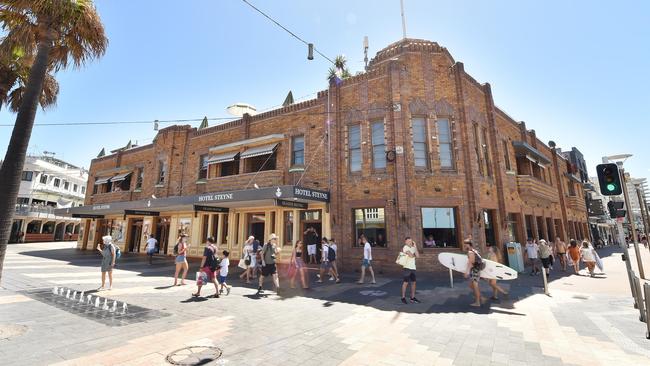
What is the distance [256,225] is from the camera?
58.6 feet

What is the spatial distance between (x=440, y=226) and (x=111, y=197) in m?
27.5

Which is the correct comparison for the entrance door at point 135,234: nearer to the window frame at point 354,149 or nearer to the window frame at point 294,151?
the window frame at point 294,151

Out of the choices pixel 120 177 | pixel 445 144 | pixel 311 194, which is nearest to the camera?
pixel 311 194

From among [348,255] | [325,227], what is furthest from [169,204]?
[348,255]

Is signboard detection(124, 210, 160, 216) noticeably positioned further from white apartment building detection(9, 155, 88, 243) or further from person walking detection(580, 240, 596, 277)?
person walking detection(580, 240, 596, 277)

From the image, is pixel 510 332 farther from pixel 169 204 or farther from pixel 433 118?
pixel 169 204

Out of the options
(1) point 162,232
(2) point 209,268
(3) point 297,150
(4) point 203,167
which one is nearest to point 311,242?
(3) point 297,150

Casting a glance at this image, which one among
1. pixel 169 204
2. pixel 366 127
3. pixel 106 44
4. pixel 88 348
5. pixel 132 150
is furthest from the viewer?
pixel 132 150

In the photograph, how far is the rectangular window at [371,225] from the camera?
536 inches

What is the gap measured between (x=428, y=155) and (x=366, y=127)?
3.38 metres

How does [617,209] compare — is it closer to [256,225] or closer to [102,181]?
[256,225]

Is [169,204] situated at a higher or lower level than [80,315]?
higher

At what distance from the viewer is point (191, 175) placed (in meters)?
21.1

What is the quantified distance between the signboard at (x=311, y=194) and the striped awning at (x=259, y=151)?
4677 millimetres
